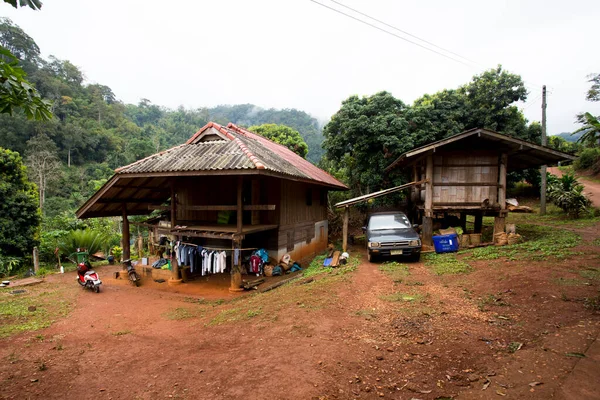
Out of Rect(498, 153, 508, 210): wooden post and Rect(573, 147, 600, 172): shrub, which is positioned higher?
Rect(573, 147, 600, 172): shrub

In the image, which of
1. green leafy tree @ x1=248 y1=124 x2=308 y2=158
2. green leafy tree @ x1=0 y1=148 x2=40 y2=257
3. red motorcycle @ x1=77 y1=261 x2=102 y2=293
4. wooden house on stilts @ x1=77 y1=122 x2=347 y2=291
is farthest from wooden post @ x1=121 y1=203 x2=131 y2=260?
green leafy tree @ x1=248 y1=124 x2=308 y2=158

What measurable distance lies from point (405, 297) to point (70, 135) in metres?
50.3

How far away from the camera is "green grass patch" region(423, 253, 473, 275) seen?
8.04 m

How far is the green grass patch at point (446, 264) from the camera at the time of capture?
8039 millimetres

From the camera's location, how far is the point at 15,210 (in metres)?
15.9

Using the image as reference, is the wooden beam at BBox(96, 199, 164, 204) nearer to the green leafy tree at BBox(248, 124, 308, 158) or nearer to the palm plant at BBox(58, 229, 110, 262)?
the palm plant at BBox(58, 229, 110, 262)

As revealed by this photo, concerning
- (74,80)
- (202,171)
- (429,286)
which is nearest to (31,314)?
(202,171)

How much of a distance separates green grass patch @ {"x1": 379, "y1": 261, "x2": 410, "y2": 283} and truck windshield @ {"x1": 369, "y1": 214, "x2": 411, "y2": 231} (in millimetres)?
1505

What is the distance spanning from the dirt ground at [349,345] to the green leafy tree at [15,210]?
1253cm

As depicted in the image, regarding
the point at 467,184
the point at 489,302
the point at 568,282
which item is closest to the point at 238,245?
the point at 489,302

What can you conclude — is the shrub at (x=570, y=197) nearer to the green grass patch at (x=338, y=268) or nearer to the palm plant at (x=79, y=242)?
the green grass patch at (x=338, y=268)

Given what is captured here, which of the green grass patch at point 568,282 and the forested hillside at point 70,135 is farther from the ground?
the forested hillside at point 70,135

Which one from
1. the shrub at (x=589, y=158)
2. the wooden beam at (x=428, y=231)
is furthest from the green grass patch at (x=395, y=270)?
the shrub at (x=589, y=158)

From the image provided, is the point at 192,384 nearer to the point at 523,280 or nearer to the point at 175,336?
the point at 175,336
